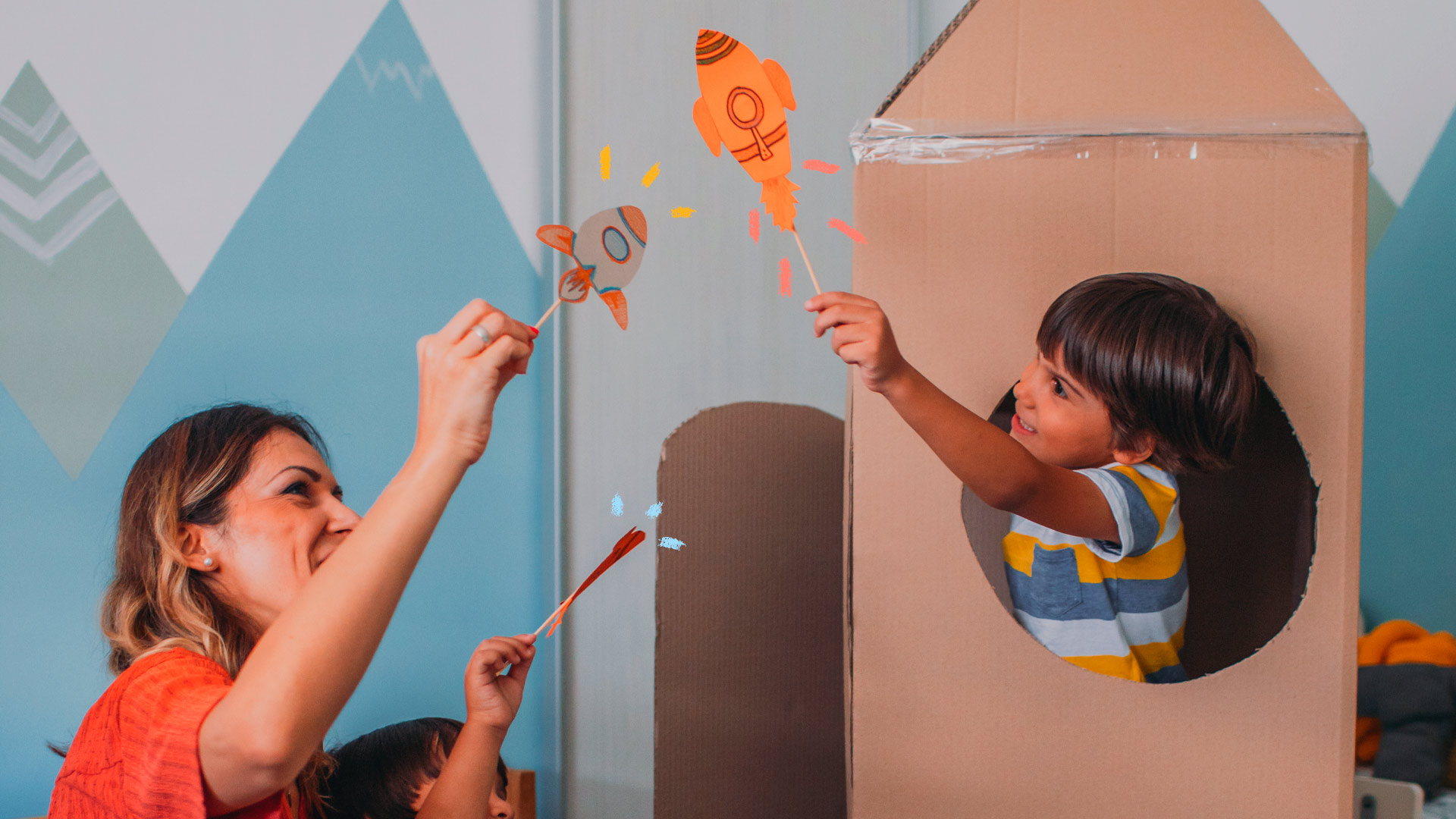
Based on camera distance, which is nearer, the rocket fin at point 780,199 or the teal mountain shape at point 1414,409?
the rocket fin at point 780,199

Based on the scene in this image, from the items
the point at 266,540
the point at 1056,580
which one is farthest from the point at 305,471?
the point at 1056,580

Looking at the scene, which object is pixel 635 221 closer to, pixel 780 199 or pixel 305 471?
pixel 780 199

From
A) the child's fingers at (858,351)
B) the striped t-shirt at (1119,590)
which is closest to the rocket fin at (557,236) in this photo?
the child's fingers at (858,351)

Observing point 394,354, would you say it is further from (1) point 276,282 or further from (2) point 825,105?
(2) point 825,105

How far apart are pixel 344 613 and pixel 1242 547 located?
929mm

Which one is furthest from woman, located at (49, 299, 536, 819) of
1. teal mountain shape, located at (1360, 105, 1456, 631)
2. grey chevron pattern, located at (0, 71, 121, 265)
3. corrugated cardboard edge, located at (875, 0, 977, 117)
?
teal mountain shape, located at (1360, 105, 1456, 631)

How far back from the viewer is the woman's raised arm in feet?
1.44

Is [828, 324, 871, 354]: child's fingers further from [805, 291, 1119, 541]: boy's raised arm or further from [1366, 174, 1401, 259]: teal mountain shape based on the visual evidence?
[1366, 174, 1401, 259]: teal mountain shape

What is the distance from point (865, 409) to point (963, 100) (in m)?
0.24

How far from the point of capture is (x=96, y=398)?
3.23 feet

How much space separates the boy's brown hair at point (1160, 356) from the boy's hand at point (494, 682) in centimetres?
49

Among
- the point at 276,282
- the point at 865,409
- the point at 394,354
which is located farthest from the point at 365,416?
the point at 865,409

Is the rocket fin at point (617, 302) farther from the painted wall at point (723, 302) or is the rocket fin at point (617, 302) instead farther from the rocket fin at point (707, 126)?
the painted wall at point (723, 302)

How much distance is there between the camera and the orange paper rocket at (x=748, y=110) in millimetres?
627
